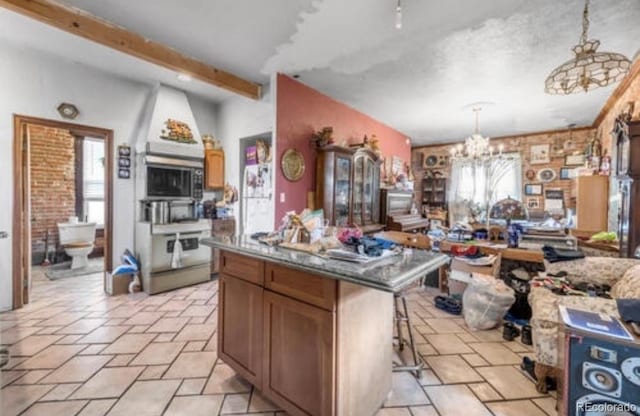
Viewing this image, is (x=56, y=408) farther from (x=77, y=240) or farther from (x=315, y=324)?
(x=77, y=240)

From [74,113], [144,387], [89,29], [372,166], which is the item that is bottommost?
[144,387]

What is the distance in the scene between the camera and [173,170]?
3848 mm

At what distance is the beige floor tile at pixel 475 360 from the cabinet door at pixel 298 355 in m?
1.36

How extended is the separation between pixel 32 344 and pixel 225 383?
1.77 m

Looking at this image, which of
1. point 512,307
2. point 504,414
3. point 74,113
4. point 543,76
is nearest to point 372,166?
point 543,76

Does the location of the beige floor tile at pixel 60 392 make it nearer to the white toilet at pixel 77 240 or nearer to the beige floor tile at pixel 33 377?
the beige floor tile at pixel 33 377

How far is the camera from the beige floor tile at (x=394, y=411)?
1617mm

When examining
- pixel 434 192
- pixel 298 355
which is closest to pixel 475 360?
pixel 298 355

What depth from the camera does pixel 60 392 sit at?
1.77 m

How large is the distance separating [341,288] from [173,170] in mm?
3405

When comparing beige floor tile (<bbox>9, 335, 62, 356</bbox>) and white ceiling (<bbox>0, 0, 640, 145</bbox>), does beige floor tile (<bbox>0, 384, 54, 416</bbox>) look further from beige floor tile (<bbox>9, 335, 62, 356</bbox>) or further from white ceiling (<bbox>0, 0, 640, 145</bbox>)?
white ceiling (<bbox>0, 0, 640, 145</bbox>)

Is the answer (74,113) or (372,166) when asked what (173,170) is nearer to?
(74,113)

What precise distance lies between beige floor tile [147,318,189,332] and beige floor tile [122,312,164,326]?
0.08 m

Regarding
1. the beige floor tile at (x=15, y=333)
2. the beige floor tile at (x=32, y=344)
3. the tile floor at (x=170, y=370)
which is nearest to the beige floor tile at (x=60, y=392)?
the tile floor at (x=170, y=370)
